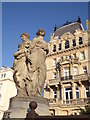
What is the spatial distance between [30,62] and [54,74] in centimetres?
2534

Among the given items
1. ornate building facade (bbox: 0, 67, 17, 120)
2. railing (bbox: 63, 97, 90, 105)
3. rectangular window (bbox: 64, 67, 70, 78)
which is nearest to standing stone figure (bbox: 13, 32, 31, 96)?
railing (bbox: 63, 97, 90, 105)

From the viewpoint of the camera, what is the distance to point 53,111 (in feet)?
82.6

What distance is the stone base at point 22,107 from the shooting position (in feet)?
15.4

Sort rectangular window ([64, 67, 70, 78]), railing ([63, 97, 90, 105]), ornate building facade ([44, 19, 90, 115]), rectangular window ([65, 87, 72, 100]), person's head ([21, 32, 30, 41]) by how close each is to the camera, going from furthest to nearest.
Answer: rectangular window ([64, 67, 70, 78])
rectangular window ([65, 87, 72, 100])
ornate building facade ([44, 19, 90, 115])
railing ([63, 97, 90, 105])
person's head ([21, 32, 30, 41])

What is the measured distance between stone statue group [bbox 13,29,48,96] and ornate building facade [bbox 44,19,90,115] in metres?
20.0

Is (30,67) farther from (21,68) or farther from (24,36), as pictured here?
(24,36)

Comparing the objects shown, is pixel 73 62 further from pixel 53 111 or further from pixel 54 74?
pixel 53 111

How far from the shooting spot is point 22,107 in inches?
189

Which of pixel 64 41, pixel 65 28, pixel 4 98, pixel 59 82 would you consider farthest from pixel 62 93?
pixel 4 98

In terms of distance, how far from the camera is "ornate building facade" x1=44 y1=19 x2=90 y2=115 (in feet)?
83.6

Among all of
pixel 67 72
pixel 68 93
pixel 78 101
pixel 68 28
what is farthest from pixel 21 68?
pixel 68 28

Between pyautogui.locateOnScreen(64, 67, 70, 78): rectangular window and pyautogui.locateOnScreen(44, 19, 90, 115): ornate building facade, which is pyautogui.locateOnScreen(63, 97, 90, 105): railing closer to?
pyautogui.locateOnScreen(44, 19, 90, 115): ornate building facade

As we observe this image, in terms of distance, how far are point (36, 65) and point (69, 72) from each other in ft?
76.8

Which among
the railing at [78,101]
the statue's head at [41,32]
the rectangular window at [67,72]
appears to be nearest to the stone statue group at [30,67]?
the statue's head at [41,32]
